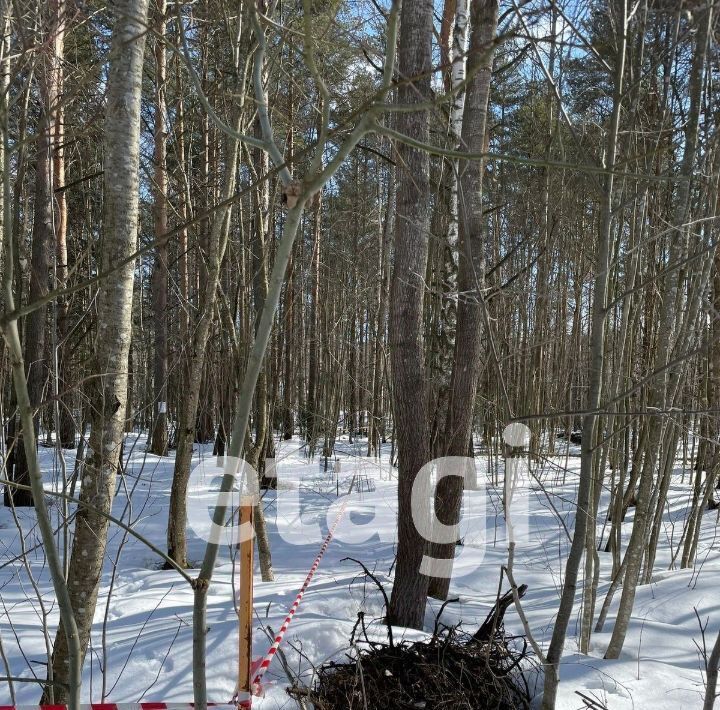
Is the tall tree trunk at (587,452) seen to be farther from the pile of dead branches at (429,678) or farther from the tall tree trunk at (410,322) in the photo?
the tall tree trunk at (410,322)

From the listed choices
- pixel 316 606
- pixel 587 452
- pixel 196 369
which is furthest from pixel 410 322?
pixel 196 369

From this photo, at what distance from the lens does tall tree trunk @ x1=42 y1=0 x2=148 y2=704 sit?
230 cm

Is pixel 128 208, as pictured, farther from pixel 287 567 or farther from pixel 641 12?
pixel 287 567

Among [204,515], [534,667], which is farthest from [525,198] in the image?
[534,667]

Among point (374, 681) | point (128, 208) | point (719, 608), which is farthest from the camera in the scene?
point (719, 608)

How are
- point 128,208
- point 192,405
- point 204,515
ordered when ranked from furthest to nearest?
point 204,515 → point 192,405 → point 128,208

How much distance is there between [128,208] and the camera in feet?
7.88

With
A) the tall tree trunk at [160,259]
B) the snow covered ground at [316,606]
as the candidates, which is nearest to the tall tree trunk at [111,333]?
the snow covered ground at [316,606]

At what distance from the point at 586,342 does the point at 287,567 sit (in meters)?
9.13

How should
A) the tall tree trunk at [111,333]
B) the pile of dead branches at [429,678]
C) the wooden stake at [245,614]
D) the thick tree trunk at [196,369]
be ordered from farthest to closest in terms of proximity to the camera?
1. the thick tree trunk at [196,369]
2. the pile of dead branches at [429,678]
3. the tall tree trunk at [111,333]
4. the wooden stake at [245,614]

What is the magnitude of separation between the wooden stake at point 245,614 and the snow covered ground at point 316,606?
43cm

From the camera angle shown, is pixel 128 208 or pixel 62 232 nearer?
pixel 128 208

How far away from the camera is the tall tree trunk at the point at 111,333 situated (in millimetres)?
2297

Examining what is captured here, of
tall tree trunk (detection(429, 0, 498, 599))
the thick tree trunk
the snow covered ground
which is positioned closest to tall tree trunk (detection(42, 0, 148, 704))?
the snow covered ground
